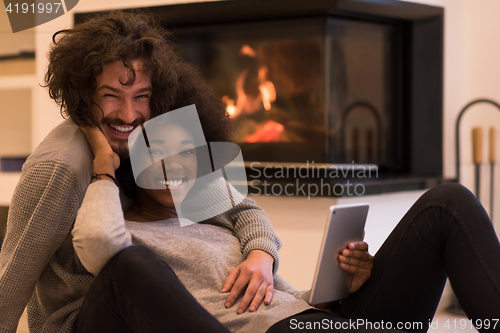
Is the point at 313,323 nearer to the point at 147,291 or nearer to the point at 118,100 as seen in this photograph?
the point at 147,291

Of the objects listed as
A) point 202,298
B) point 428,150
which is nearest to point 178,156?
point 202,298

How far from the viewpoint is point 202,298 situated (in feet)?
3.01

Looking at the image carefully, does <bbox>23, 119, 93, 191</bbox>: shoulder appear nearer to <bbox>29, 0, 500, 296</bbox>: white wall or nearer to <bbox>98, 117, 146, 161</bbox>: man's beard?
<bbox>98, 117, 146, 161</bbox>: man's beard

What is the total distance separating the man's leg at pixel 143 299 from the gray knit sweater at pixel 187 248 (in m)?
0.04

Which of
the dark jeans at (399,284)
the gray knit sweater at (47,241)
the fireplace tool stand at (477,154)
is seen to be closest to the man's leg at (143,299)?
the dark jeans at (399,284)

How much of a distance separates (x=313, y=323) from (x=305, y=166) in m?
1.06

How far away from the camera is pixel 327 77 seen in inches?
77.2

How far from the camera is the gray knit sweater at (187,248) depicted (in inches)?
31.4

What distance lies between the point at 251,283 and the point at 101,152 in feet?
1.32

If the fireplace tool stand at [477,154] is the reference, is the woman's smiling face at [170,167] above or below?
above

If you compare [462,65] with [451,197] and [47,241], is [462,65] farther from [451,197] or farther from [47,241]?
[47,241]

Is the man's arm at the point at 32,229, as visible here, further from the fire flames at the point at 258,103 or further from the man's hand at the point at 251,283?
the fire flames at the point at 258,103

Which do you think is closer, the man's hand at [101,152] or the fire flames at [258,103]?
the man's hand at [101,152]

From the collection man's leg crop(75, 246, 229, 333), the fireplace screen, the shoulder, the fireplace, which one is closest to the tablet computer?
man's leg crop(75, 246, 229, 333)
